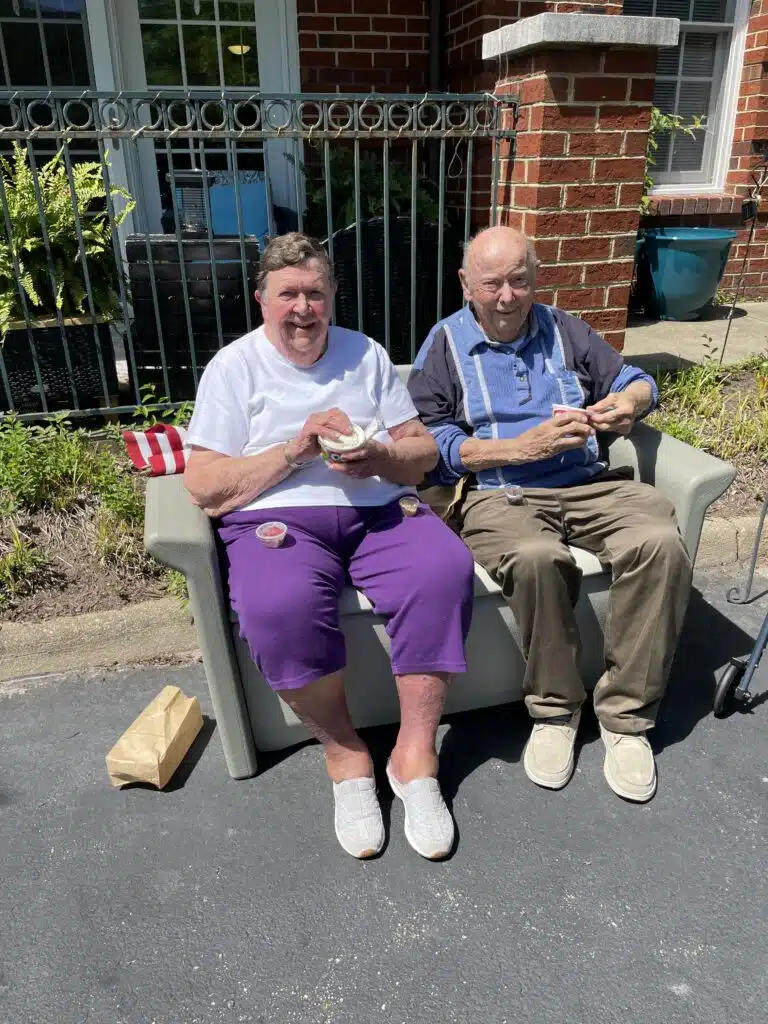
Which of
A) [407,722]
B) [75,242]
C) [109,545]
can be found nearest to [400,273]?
[75,242]

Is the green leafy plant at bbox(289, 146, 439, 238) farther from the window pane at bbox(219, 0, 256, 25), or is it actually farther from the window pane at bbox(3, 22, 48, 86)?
the window pane at bbox(3, 22, 48, 86)

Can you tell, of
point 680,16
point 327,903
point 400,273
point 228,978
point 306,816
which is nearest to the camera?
point 228,978

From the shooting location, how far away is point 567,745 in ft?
7.17

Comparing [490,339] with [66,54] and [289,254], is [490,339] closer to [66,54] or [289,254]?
[289,254]

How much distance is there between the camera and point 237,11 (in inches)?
205

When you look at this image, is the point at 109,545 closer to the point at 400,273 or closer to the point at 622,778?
the point at 622,778

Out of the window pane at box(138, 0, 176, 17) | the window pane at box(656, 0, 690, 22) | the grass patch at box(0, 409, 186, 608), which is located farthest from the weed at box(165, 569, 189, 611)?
the window pane at box(656, 0, 690, 22)

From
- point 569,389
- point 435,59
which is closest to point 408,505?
point 569,389

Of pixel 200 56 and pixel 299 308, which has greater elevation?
pixel 200 56

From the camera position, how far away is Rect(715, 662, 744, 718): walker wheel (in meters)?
2.33

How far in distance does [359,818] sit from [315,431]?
996mm

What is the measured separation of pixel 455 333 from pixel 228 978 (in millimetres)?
1843

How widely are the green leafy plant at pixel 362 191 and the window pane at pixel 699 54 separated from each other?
3152 millimetres

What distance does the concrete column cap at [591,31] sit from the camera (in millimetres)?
3125
